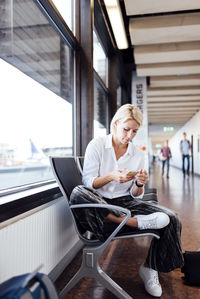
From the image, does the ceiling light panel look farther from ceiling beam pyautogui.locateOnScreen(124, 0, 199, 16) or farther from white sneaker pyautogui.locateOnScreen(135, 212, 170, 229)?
white sneaker pyautogui.locateOnScreen(135, 212, 170, 229)

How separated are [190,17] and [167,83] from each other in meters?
3.85

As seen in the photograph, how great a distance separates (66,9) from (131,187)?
2254 millimetres

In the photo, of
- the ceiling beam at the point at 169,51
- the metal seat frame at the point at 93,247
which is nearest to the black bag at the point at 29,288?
the metal seat frame at the point at 93,247

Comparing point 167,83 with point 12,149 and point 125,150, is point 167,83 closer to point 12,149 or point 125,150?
point 125,150

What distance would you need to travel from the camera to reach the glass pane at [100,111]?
4.72m

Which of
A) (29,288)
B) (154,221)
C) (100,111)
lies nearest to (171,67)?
(100,111)

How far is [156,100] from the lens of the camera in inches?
412

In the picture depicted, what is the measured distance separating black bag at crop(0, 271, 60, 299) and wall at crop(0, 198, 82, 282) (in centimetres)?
53

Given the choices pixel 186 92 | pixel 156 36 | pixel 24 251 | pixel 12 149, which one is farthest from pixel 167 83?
pixel 24 251

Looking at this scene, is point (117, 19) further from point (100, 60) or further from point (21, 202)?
point (21, 202)

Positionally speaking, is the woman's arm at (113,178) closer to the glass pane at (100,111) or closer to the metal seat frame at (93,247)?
the metal seat frame at (93,247)

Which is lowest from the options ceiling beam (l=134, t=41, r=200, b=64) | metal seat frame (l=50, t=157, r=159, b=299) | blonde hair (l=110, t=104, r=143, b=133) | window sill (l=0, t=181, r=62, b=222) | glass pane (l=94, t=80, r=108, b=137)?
metal seat frame (l=50, t=157, r=159, b=299)

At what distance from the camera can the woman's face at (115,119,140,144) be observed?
2000 millimetres

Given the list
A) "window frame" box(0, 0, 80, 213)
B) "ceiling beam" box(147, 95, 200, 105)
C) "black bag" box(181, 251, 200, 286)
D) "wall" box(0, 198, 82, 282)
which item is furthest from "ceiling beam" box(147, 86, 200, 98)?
"black bag" box(181, 251, 200, 286)
